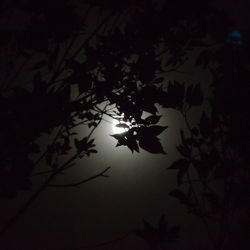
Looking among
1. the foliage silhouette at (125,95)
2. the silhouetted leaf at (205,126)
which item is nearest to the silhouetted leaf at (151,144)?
the foliage silhouette at (125,95)

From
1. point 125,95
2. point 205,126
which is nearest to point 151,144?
point 125,95

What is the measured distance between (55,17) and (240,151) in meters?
1.03

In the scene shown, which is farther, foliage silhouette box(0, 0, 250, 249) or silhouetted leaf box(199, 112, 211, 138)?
silhouetted leaf box(199, 112, 211, 138)

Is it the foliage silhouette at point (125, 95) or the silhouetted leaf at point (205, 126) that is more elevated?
the foliage silhouette at point (125, 95)

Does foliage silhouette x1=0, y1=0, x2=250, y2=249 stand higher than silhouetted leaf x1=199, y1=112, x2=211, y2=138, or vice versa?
foliage silhouette x1=0, y1=0, x2=250, y2=249

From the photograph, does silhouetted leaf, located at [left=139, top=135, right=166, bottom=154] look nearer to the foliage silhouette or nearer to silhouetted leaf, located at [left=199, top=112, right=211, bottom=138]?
the foliage silhouette

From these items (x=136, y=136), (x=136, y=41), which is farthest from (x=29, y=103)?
(x=136, y=41)

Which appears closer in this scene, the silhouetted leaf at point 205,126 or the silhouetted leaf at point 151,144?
the silhouetted leaf at point 151,144

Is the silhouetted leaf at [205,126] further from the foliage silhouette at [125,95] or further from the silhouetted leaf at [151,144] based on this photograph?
the silhouetted leaf at [151,144]

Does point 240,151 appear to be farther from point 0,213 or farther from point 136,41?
point 0,213

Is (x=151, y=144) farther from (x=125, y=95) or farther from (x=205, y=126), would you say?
(x=205, y=126)

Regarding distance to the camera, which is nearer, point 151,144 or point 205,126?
point 151,144

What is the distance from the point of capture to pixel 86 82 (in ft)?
2.69

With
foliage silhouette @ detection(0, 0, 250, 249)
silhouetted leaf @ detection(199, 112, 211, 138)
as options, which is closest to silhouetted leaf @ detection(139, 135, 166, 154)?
foliage silhouette @ detection(0, 0, 250, 249)
